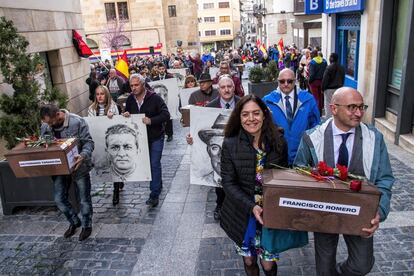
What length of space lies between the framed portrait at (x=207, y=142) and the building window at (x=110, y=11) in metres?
45.1

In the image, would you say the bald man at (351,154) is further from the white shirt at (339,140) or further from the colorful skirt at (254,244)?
the colorful skirt at (254,244)

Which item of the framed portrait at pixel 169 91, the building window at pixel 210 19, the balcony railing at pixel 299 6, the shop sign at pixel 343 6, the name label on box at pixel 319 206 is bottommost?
the framed portrait at pixel 169 91

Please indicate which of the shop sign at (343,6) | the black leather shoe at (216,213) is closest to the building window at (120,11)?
the shop sign at (343,6)

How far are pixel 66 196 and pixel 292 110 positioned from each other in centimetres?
311

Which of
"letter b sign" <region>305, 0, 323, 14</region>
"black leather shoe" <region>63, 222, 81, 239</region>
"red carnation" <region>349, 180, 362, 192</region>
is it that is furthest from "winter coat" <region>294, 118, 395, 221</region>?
"letter b sign" <region>305, 0, 323, 14</region>

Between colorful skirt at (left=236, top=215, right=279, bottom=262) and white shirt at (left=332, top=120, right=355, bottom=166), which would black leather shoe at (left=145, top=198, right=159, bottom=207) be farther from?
white shirt at (left=332, top=120, right=355, bottom=166)

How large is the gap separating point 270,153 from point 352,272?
3.80ft

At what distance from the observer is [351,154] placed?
2.91m

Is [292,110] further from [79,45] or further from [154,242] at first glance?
[79,45]

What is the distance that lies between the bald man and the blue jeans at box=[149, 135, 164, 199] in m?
3.08

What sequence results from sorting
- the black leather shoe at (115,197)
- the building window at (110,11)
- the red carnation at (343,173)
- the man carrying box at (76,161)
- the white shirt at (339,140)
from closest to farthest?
the red carnation at (343,173)
the white shirt at (339,140)
the man carrying box at (76,161)
the black leather shoe at (115,197)
the building window at (110,11)

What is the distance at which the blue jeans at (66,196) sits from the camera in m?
4.79

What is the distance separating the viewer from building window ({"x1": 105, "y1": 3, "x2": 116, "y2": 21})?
152 feet

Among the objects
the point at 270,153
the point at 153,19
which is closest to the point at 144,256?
the point at 270,153
